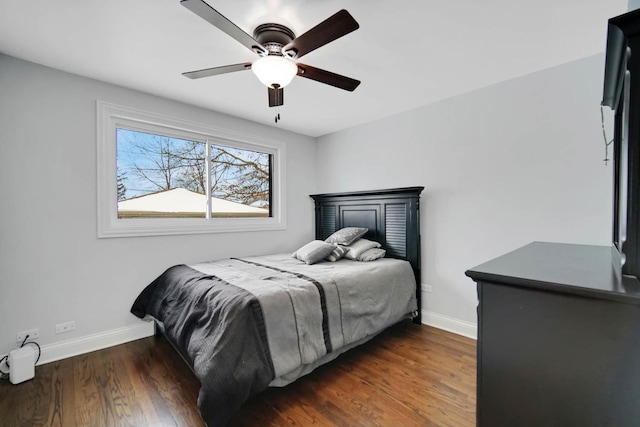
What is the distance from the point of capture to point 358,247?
3145 mm

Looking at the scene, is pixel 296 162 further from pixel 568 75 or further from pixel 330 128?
pixel 568 75

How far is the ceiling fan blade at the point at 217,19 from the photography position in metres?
1.23

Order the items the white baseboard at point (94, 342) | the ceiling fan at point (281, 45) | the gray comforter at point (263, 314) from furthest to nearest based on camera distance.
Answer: the white baseboard at point (94, 342), the gray comforter at point (263, 314), the ceiling fan at point (281, 45)

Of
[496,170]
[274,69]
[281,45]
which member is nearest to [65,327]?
[274,69]

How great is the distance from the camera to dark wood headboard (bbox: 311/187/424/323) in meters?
3.03

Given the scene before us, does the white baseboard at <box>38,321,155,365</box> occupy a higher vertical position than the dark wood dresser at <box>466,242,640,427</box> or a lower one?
lower

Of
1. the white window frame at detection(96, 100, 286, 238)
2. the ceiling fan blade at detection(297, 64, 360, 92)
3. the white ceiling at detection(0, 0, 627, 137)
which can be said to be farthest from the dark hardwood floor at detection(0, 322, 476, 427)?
the white ceiling at detection(0, 0, 627, 137)

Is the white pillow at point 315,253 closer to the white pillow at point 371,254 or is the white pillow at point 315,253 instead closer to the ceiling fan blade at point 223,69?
the white pillow at point 371,254

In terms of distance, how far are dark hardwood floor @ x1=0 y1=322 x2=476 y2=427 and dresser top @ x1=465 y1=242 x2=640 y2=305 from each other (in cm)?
116

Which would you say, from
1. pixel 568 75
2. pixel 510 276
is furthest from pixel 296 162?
pixel 510 276

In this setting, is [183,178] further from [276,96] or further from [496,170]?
[496,170]

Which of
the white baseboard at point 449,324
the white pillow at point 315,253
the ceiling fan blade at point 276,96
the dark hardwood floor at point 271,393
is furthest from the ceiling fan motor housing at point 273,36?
the white baseboard at point 449,324

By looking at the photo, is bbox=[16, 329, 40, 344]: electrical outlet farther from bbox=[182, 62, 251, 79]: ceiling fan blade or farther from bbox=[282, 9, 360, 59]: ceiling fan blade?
bbox=[282, 9, 360, 59]: ceiling fan blade

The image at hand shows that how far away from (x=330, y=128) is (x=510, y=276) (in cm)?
341
